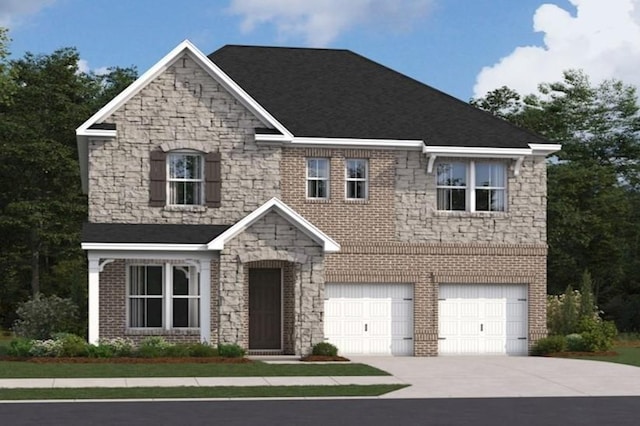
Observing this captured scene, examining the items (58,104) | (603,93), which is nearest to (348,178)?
(58,104)

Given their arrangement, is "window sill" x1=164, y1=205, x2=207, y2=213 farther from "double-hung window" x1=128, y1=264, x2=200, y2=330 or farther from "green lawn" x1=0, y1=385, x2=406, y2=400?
"green lawn" x1=0, y1=385, x2=406, y2=400

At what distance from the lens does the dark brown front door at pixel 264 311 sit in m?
34.1

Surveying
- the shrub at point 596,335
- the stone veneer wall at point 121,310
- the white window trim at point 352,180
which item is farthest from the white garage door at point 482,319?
the stone veneer wall at point 121,310

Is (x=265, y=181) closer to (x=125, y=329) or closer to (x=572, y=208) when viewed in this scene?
(x=125, y=329)

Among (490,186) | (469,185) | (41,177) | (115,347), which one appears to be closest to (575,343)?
(490,186)

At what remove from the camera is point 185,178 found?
1330 inches

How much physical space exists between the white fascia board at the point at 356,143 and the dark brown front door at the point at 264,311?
399cm

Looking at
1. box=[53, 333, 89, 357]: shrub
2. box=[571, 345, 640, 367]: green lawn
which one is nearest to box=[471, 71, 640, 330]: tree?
box=[571, 345, 640, 367]: green lawn

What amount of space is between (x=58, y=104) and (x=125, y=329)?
28661mm

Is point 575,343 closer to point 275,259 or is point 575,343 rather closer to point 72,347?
point 275,259

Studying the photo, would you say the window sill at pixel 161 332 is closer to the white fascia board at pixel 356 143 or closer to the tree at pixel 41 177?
the white fascia board at pixel 356 143

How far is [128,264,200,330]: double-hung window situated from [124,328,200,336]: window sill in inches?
7.5

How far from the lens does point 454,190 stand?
35.6m

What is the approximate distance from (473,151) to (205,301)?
31.4 ft
